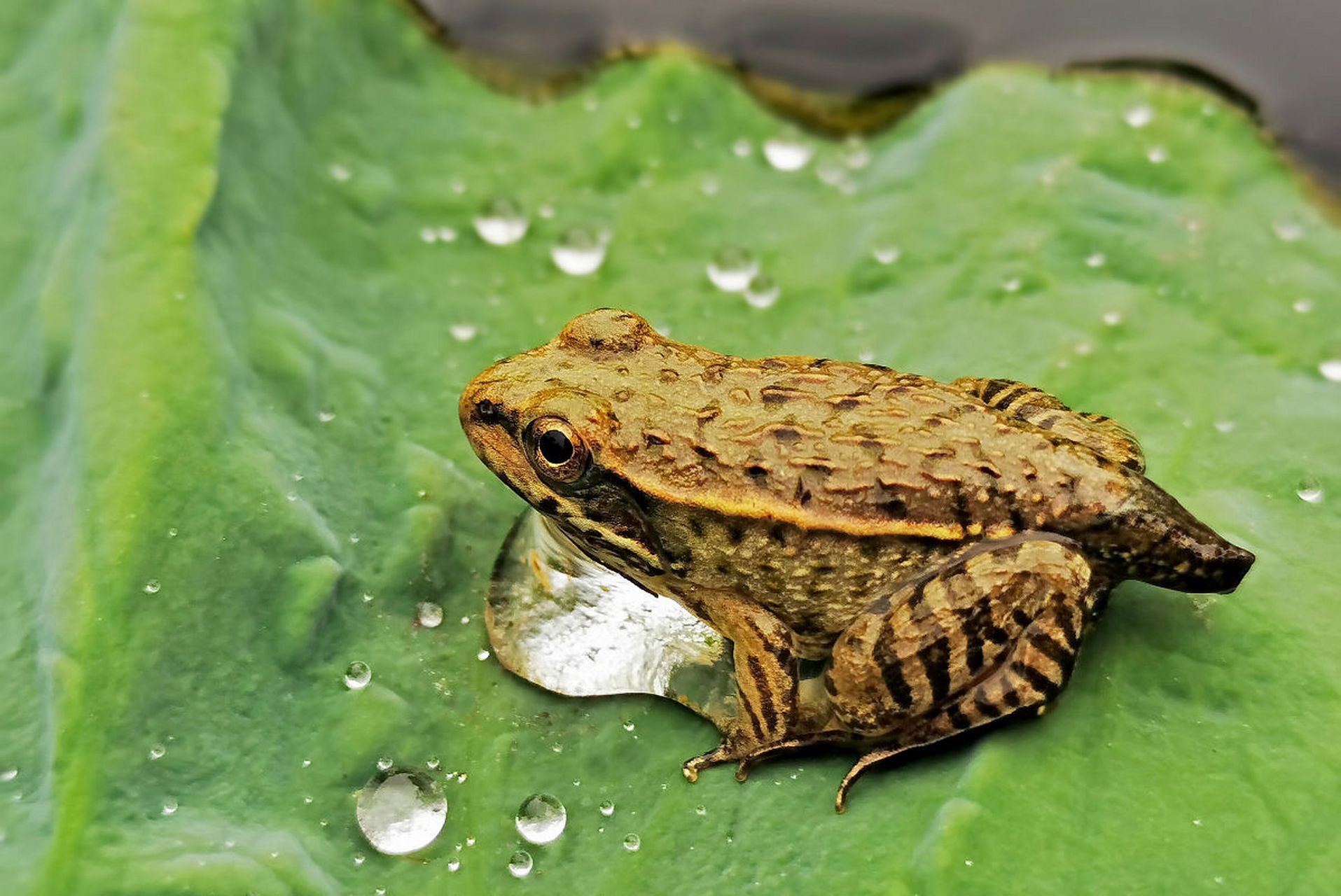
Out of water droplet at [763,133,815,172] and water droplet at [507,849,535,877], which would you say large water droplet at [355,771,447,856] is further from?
water droplet at [763,133,815,172]

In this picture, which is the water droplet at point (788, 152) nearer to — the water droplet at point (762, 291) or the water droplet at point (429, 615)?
the water droplet at point (762, 291)

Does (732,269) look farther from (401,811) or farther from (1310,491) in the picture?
(401,811)

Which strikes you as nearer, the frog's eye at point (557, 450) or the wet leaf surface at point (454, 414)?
the wet leaf surface at point (454, 414)

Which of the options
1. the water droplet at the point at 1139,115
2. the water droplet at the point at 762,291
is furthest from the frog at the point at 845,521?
the water droplet at the point at 1139,115

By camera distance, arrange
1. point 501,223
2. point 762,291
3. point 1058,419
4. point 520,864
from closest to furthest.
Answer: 1. point 520,864
2. point 1058,419
3. point 762,291
4. point 501,223

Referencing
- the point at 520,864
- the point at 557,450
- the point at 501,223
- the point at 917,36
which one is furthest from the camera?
the point at 917,36

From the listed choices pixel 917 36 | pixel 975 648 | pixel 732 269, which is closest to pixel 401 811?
pixel 975 648
